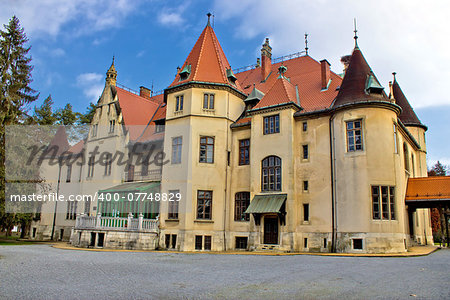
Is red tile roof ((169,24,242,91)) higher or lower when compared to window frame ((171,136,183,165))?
higher

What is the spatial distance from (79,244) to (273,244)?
43.8ft

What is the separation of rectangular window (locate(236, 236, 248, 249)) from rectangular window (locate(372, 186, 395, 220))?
27.1 feet

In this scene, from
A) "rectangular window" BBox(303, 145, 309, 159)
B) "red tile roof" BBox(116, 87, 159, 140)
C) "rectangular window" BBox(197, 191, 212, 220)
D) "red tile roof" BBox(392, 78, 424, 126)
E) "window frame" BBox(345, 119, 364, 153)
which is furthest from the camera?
"red tile roof" BBox(116, 87, 159, 140)

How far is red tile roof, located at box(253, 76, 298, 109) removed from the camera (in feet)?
81.7

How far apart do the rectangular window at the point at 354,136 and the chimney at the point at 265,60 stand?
10.7 metres

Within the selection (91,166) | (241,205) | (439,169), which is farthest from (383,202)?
(439,169)

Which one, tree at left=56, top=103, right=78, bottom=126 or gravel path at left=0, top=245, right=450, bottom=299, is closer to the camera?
gravel path at left=0, top=245, right=450, bottom=299

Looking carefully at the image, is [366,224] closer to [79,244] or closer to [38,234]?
[79,244]

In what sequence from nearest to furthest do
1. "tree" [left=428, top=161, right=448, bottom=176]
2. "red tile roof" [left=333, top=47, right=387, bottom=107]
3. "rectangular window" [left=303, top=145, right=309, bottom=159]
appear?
"red tile roof" [left=333, top=47, right=387, bottom=107] < "rectangular window" [left=303, top=145, right=309, bottom=159] < "tree" [left=428, top=161, right=448, bottom=176]

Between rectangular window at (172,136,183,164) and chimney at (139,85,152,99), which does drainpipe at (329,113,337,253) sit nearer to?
rectangular window at (172,136,183,164)

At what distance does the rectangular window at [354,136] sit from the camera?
72.9 ft

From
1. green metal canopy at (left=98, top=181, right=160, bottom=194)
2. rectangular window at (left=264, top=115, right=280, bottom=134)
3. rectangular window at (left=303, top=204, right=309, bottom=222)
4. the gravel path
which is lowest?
the gravel path

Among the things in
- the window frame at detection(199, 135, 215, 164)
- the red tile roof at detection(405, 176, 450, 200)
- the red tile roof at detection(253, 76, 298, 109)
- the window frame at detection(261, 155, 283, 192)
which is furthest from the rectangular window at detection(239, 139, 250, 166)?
the red tile roof at detection(405, 176, 450, 200)

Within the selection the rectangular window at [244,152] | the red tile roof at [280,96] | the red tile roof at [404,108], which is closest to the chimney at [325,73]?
the red tile roof at [280,96]
